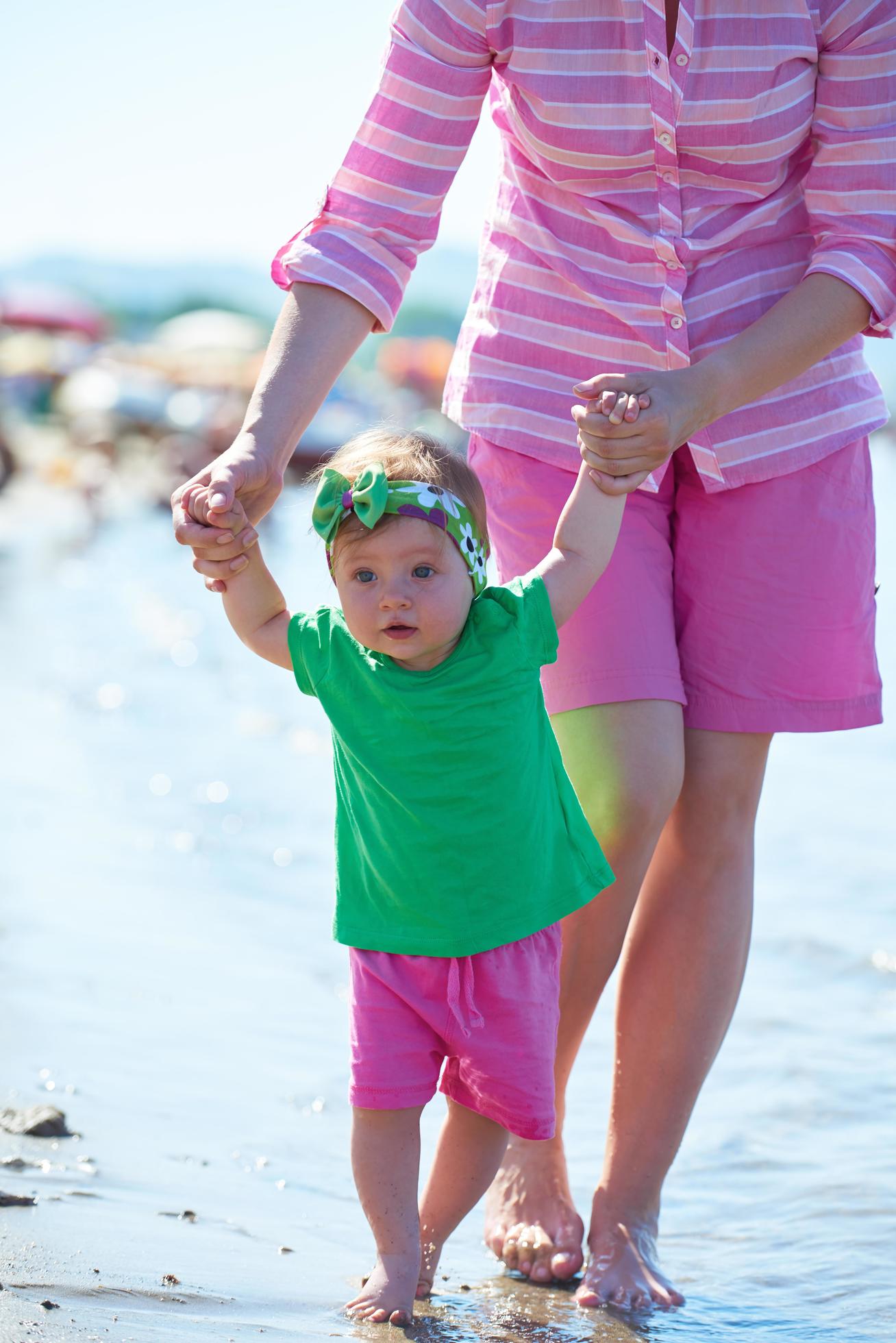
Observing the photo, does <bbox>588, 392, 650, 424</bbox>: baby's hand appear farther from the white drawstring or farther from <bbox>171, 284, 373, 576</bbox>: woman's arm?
the white drawstring

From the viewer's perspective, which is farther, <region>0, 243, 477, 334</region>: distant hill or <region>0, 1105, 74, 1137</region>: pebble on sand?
<region>0, 243, 477, 334</region>: distant hill

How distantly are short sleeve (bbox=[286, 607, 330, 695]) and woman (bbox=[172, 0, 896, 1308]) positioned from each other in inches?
5.4

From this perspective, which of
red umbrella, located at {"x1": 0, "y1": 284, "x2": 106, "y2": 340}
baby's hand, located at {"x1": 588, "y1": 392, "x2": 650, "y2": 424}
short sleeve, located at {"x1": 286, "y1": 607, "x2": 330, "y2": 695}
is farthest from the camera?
red umbrella, located at {"x1": 0, "y1": 284, "x2": 106, "y2": 340}

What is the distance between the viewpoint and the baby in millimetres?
2018

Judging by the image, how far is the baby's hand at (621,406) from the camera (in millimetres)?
1984

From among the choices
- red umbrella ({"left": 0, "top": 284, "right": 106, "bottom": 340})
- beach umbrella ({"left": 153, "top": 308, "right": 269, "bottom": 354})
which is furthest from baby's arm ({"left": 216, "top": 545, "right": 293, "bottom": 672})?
red umbrella ({"left": 0, "top": 284, "right": 106, "bottom": 340})

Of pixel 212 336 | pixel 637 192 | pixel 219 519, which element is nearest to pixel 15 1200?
pixel 219 519

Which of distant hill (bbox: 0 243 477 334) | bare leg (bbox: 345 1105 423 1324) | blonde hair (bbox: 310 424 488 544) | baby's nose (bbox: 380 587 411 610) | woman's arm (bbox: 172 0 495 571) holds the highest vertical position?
woman's arm (bbox: 172 0 495 571)

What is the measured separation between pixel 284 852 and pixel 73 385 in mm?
30067

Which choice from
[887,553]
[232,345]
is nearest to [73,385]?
[232,345]

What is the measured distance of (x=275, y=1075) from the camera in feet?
10.4

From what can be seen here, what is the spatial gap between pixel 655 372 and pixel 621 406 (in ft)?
0.36

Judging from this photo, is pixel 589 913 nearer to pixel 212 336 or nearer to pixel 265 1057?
pixel 265 1057

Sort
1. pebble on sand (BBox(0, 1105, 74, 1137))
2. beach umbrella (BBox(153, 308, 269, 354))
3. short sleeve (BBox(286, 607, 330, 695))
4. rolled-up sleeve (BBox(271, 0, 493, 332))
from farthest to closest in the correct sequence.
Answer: beach umbrella (BBox(153, 308, 269, 354)) → pebble on sand (BBox(0, 1105, 74, 1137)) → rolled-up sleeve (BBox(271, 0, 493, 332)) → short sleeve (BBox(286, 607, 330, 695))
